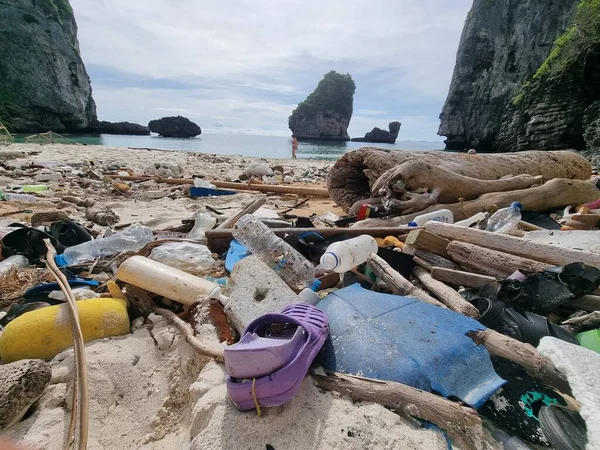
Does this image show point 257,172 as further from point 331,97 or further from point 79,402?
point 331,97

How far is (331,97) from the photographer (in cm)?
9112

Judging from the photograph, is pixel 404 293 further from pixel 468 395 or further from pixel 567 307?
pixel 567 307

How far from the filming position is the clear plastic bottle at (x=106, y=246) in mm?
3143

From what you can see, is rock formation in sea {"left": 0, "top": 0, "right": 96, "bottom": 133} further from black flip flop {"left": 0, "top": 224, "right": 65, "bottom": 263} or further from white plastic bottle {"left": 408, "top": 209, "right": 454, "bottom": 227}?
white plastic bottle {"left": 408, "top": 209, "right": 454, "bottom": 227}

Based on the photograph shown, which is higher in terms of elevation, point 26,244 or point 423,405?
point 423,405

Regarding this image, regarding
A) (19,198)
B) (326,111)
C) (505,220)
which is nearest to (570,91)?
(505,220)

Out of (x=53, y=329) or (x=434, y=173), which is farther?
(x=434, y=173)

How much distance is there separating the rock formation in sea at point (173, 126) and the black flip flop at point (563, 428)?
81.4 m

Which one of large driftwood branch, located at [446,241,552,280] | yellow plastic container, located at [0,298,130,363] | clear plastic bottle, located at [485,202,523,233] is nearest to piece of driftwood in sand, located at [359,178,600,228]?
clear plastic bottle, located at [485,202,523,233]

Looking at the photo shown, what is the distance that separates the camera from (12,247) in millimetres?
3096

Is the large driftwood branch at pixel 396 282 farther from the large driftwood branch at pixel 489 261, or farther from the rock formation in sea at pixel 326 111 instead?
the rock formation in sea at pixel 326 111

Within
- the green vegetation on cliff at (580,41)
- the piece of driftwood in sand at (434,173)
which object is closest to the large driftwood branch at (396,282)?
the piece of driftwood in sand at (434,173)

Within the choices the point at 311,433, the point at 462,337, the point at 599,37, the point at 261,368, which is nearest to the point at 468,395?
the point at 462,337

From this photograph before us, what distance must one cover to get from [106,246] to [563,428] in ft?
12.7
